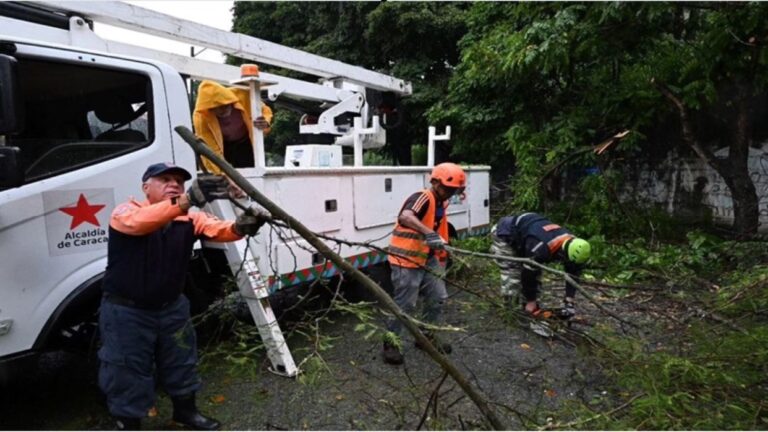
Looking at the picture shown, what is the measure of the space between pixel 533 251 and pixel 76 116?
3492 mm

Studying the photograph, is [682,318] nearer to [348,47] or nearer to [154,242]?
[154,242]

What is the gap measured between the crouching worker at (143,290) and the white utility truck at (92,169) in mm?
379

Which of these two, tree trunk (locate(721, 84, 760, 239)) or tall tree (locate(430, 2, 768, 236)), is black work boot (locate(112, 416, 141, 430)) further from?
tree trunk (locate(721, 84, 760, 239))

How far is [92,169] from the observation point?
9.36 feet

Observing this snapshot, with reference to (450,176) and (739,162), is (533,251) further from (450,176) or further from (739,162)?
(739,162)

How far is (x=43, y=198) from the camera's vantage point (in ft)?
Result: 8.63

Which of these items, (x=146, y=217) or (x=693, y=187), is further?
(x=693, y=187)

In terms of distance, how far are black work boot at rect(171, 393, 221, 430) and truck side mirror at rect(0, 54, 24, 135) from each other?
63.5 inches

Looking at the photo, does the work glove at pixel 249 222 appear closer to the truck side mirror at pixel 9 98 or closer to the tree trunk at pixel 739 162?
the truck side mirror at pixel 9 98

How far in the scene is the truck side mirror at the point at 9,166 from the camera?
89.7 inches

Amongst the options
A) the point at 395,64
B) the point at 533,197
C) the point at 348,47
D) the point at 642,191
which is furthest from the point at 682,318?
the point at 348,47

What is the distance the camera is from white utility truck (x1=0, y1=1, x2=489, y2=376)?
8.39ft

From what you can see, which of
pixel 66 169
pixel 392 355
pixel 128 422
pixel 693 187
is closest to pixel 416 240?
pixel 392 355

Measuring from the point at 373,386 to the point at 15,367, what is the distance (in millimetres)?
2044
